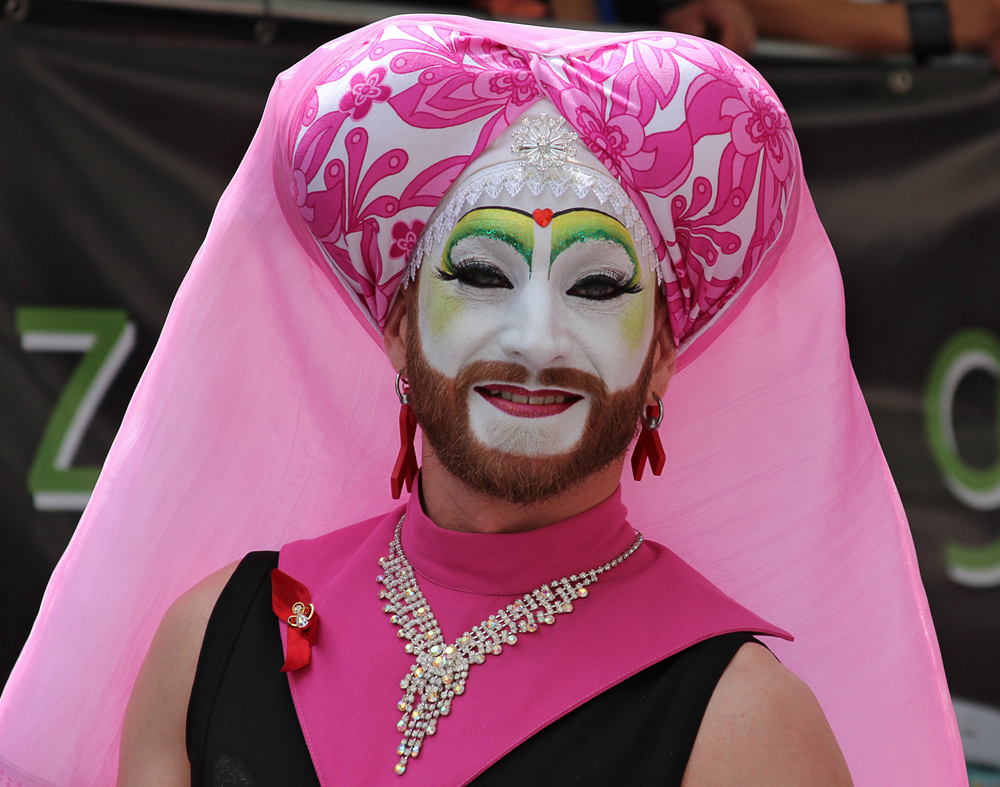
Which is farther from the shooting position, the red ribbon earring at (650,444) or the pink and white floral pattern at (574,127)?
the red ribbon earring at (650,444)

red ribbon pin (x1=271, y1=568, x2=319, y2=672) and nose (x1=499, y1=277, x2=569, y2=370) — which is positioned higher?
nose (x1=499, y1=277, x2=569, y2=370)

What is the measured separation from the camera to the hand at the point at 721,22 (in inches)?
91.6

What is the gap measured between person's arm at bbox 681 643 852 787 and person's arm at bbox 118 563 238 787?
66cm

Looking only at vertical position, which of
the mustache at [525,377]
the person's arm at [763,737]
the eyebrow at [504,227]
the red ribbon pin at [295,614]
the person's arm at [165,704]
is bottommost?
the person's arm at [165,704]

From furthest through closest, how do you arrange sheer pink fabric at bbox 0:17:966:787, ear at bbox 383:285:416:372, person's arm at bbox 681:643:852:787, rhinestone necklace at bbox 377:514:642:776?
ear at bbox 383:285:416:372 → sheer pink fabric at bbox 0:17:966:787 → rhinestone necklace at bbox 377:514:642:776 → person's arm at bbox 681:643:852:787

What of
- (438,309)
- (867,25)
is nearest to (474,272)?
(438,309)

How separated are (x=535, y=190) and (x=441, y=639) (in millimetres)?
569

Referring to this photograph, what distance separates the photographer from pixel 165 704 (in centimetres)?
144

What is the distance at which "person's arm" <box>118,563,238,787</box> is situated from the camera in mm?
1422

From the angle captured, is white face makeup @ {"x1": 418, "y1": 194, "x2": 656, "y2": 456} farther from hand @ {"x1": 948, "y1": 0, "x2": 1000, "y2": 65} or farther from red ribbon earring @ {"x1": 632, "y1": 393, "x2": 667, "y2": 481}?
hand @ {"x1": 948, "y1": 0, "x2": 1000, "y2": 65}

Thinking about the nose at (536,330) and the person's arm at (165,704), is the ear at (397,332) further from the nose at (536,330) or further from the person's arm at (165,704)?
the person's arm at (165,704)

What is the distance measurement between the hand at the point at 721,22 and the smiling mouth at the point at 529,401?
1.29 metres

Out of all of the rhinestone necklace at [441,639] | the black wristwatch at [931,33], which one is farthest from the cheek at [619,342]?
the black wristwatch at [931,33]


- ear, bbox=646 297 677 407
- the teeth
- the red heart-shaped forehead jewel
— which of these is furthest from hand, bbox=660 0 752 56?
the teeth
